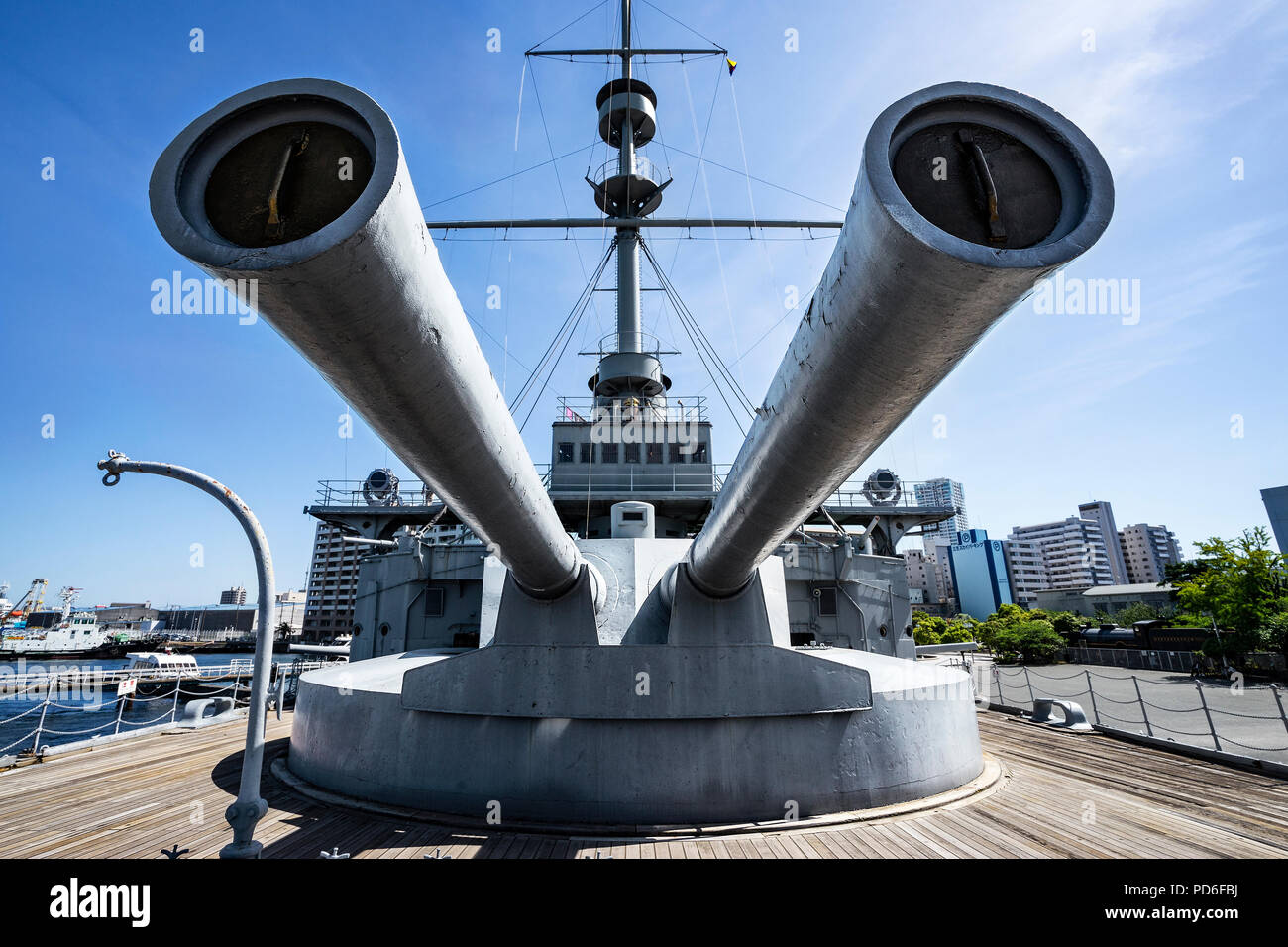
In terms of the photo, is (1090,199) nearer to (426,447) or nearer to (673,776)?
(426,447)

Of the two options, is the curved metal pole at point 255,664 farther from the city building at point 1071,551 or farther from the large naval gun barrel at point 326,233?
the city building at point 1071,551

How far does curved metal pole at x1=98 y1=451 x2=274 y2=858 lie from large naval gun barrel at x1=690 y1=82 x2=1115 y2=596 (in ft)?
11.5

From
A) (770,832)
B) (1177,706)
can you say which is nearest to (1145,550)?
(1177,706)

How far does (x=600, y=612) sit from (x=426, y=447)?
4381 millimetres

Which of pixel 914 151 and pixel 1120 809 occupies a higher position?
pixel 914 151

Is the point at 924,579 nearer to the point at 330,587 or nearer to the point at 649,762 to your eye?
the point at 330,587

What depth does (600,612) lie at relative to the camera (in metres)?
6.04

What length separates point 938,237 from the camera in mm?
1238

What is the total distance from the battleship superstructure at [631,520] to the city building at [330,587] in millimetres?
82801

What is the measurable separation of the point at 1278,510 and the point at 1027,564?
62.0 m

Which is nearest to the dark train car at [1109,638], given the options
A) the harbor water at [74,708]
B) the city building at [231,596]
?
the harbor water at [74,708]

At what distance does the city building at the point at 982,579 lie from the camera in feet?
270
